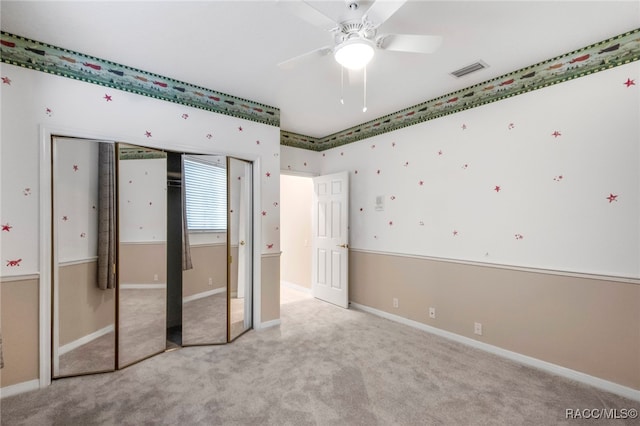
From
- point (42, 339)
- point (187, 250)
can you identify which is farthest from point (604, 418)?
point (42, 339)

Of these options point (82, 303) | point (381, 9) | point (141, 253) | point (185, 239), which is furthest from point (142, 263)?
point (381, 9)

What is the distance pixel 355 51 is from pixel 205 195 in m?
2.13

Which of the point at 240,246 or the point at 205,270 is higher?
the point at 240,246

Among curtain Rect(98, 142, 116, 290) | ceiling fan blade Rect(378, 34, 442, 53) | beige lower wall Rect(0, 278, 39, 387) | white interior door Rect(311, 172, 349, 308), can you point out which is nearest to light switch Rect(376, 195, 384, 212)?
white interior door Rect(311, 172, 349, 308)

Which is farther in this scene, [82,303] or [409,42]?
[82,303]

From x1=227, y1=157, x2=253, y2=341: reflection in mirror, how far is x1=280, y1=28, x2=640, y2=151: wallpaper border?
1.93 m

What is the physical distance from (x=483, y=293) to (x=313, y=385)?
1930mm

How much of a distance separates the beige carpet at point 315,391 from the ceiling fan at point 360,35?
7.67 ft

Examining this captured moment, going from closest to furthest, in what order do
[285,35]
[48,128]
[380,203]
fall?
[285,35] → [48,128] → [380,203]

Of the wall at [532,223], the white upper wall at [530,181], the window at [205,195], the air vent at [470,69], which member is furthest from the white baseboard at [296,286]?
the air vent at [470,69]

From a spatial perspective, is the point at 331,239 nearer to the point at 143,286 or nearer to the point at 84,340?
the point at 143,286

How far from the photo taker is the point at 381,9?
4.82ft

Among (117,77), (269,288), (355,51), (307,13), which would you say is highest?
(117,77)

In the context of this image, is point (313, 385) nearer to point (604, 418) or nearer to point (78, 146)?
point (604, 418)
